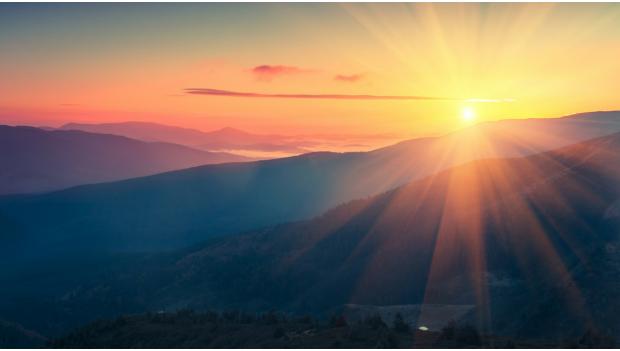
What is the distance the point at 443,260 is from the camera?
6662 centimetres

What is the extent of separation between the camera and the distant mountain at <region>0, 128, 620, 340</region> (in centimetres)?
5081

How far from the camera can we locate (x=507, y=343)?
24.9m

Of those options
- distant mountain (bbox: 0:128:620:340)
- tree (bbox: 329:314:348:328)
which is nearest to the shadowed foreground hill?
tree (bbox: 329:314:348:328)

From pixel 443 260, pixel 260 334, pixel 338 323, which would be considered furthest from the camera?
pixel 443 260

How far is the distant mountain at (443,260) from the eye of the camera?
5081cm

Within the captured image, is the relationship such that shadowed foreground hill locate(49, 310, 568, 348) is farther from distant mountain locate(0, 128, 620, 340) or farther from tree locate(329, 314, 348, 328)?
distant mountain locate(0, 128, 620, 340)

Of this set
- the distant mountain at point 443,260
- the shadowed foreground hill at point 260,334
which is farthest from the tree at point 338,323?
the distant mountain at point 443,260

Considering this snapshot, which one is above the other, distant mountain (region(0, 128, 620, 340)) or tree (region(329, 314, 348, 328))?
tree (region(329, 314, 348, 328))

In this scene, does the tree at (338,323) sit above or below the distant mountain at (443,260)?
above

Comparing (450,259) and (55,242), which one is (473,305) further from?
(55,242)

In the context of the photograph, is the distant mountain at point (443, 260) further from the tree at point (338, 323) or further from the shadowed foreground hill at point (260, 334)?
the shadowed foreground hill at point (260, 334)

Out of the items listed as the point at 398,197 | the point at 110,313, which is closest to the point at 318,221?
the point at 398,197

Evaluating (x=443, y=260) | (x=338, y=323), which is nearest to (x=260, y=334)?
(x=338, y=323)

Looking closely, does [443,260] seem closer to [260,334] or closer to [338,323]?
[338,323]
